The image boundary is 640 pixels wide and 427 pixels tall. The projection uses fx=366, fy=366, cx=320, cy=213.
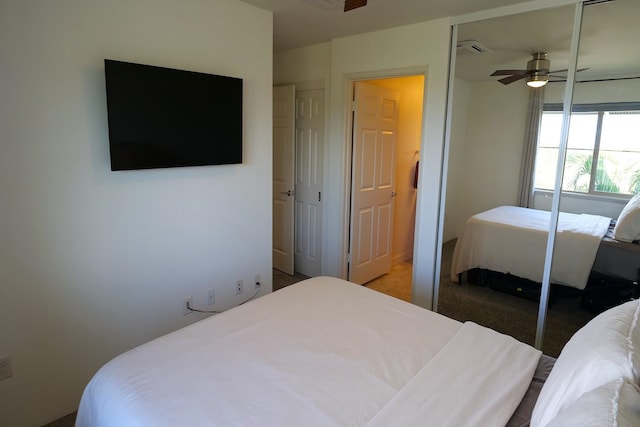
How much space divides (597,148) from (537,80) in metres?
0.60

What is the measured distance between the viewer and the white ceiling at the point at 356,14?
2.56 meters

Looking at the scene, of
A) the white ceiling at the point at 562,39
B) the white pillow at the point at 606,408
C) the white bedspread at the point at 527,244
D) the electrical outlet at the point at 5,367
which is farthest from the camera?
the white bedspread at the point at 527,244

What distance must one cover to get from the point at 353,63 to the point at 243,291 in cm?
230

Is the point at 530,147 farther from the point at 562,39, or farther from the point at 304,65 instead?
the point at 304,65

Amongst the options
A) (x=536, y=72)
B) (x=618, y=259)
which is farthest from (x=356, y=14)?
(x=618, y=259)

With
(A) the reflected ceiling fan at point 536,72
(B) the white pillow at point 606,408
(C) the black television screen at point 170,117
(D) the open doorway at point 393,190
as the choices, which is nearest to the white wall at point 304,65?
(D) the open doorway at point 393,190

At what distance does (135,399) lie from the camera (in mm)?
1231

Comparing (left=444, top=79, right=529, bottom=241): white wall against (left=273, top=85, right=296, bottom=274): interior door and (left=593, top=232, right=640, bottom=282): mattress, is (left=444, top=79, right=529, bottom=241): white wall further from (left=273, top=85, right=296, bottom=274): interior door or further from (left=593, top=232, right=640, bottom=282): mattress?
(left=273, top=85, right=296, bottom=274): interior door

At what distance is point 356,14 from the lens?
281 cm

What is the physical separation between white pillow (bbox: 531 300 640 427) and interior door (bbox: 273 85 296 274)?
323 centimetres

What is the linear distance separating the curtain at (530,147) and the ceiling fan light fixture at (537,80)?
0.03 meters

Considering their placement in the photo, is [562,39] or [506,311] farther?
[506,311]

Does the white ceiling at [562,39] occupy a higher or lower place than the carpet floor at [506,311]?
higher

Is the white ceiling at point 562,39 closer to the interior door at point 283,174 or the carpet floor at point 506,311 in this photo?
the carpet floor at point 506,311
